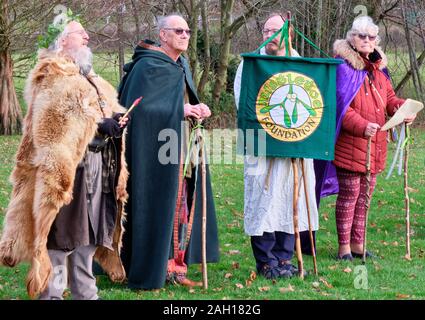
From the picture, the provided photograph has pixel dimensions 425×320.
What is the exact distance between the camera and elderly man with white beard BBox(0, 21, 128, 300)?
5.64 meters

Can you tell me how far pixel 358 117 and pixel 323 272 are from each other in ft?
5.08

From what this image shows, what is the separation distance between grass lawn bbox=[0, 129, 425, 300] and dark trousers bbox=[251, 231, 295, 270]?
0.18 m

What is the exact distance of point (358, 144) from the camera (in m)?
7.90

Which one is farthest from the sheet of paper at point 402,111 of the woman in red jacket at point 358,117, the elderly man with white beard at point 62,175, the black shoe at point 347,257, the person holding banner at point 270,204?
the elderly man with white beard at point 62,175

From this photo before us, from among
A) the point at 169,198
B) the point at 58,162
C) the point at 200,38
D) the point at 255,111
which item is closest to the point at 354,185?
the point at 255,111

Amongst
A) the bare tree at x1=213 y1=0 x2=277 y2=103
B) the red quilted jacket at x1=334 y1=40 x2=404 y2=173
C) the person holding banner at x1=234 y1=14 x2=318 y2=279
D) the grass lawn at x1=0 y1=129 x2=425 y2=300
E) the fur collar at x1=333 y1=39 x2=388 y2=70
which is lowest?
the grass lawn at x1=0 y1=129 x2=425 y2=300

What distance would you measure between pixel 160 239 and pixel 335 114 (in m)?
1.94

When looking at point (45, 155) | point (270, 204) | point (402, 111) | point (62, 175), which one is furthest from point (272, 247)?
point (45, 155)

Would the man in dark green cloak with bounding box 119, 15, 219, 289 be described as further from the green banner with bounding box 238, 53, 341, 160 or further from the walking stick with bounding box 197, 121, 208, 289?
the green banner with bounding box 238, 53, 341, 160

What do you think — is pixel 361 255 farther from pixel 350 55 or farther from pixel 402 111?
pixel 350 55

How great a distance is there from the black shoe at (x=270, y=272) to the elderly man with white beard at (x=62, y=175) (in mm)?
1702

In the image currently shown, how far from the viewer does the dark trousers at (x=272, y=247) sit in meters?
7.23

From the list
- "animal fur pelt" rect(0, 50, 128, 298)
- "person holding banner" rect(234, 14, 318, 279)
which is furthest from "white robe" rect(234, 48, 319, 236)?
"animal fur pelt" rect(0, 50, 128, 298)

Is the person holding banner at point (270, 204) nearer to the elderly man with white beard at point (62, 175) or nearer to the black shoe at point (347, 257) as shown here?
the black shoe at point (347, 257)
